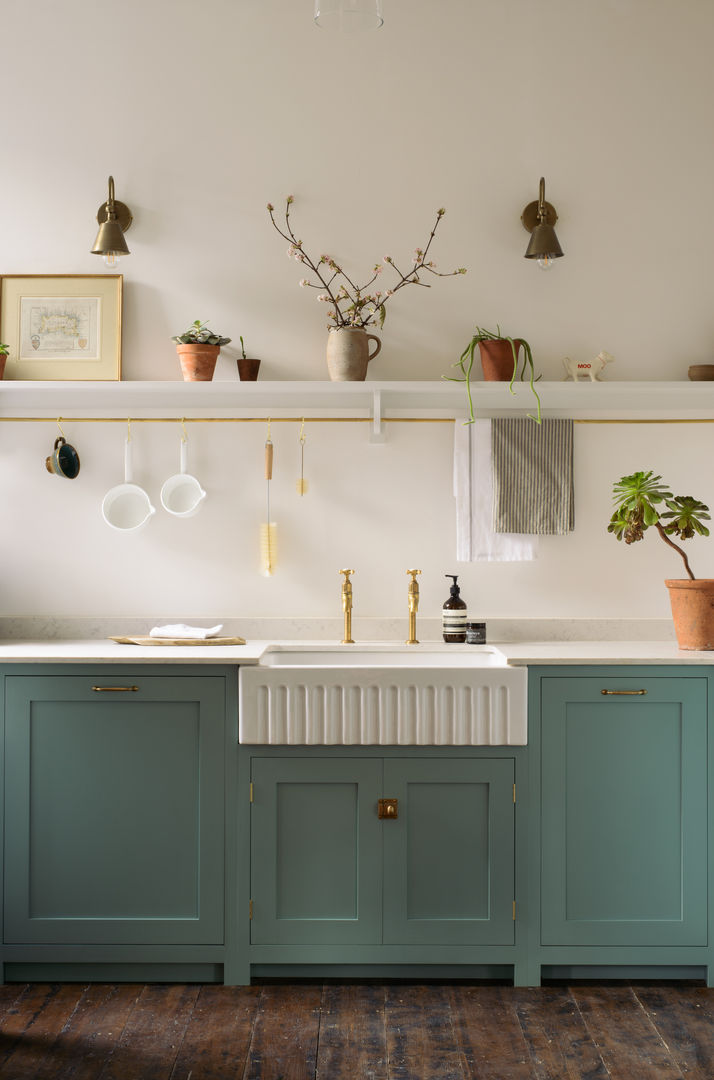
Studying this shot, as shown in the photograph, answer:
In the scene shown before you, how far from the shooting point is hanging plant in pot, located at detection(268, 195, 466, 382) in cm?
290

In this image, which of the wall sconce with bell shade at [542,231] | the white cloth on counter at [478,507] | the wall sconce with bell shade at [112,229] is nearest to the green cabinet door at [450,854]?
the white cloth on counter at [478,507]

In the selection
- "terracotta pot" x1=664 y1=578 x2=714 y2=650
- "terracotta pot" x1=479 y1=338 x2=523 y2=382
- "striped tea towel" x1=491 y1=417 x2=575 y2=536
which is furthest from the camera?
"striped tea towel" x1=491 y1=417 x2=575 y2=536

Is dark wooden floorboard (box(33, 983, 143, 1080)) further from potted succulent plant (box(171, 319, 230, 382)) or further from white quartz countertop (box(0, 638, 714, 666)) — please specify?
potted succulent plant (box(171, 319, 230, 382))

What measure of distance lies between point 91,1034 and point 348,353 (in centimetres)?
197

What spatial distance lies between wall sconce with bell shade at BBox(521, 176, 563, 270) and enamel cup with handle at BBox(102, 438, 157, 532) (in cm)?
144

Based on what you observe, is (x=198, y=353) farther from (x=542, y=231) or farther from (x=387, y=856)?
(x=387, y=856)

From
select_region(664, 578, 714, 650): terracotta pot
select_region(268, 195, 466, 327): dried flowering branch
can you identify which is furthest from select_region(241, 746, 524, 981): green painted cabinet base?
select_region(268, 195, 466, 327): dried flowering branch

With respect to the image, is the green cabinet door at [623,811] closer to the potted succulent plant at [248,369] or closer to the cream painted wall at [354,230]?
the cream painted wall at [354,230]

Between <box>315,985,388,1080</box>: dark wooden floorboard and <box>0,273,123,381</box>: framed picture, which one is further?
<box>0,273,123,381</box>: framed picture

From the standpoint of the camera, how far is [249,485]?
3102 mm

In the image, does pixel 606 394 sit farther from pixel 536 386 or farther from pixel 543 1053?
pixel 543 1053

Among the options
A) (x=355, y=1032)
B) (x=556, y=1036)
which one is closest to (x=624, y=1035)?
(x=556, y=1036)

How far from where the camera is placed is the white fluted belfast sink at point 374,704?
2504mm

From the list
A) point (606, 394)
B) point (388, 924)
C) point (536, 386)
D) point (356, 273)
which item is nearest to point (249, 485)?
point (356, 273)
